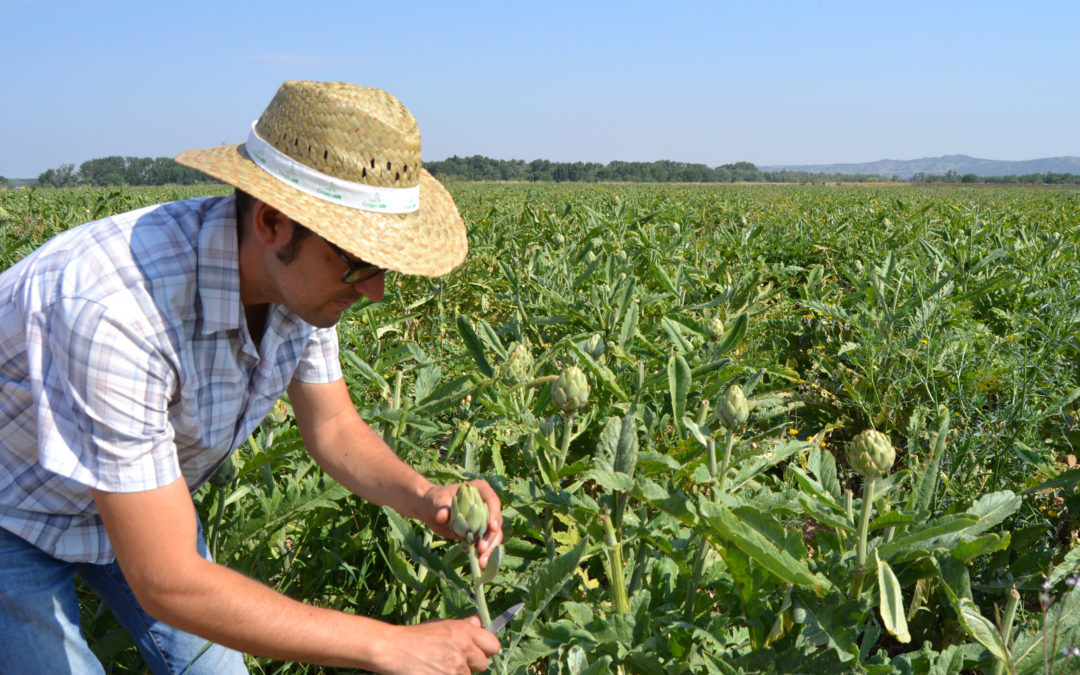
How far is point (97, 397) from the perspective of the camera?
3.68 ft

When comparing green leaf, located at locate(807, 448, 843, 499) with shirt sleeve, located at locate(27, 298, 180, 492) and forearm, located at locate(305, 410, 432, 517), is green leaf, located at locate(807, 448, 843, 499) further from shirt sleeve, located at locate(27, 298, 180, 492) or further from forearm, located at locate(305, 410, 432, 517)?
shirt sleeve, located at locate(27, 298, 180, 492)

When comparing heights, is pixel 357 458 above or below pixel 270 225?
below

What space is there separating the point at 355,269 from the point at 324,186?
5.1 inches

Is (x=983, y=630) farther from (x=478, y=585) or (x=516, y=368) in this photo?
(x=516, y=368)

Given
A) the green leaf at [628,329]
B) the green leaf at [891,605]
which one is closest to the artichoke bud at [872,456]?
the green leaf at [891,605]

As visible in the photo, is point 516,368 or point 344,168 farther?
point 516,368

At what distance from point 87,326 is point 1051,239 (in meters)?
4.09

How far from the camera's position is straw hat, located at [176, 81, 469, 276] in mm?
1172

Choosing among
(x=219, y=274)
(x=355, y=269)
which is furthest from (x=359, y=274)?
(x=219, y=274)

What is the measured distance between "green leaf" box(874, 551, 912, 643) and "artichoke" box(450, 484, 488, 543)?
56 cm

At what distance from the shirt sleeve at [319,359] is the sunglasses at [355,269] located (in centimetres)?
43

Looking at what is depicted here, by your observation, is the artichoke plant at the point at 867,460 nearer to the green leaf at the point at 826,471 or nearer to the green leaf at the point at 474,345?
the green leaf at the point at 826,471

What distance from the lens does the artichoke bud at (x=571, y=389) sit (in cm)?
142

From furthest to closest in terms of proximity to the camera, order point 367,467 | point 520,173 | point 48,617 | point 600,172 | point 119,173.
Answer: point 600,172, point 520,173, point 119,173, point 367,467, point 48,617
